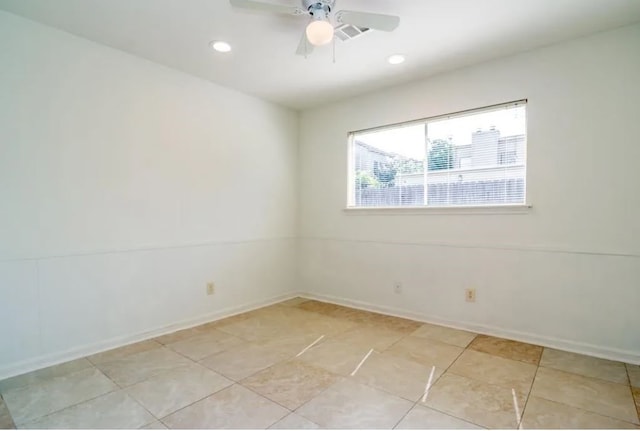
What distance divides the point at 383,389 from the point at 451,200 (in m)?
1.96

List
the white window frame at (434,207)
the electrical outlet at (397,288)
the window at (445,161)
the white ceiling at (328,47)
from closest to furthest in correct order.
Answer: the white ceiling at (328,47) → the white window frame at (434,207) → the window at (445,161) → the electrical outlet at (397,288)

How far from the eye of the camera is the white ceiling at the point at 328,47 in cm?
226

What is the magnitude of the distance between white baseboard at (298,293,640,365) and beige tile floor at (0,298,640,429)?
87 millimetres

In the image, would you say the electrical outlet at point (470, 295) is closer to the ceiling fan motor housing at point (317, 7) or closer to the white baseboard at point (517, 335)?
the white baseboard at point (517, 335)

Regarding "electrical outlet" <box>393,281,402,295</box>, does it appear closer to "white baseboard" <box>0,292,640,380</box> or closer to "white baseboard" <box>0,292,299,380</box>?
"white baseboard" <box>0,292,640,380</box>

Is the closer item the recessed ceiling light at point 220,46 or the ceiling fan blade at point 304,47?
the ceiling fan blade at point 304,47

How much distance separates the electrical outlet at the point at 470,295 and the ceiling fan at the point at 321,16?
93.3 inches

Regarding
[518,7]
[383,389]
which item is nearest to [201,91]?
[518,7]

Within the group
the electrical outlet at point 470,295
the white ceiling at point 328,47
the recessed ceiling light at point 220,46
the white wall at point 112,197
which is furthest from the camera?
the electrical outlet at point 470,295

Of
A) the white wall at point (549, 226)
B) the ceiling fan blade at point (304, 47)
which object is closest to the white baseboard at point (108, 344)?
the white wall at point (549, 226)

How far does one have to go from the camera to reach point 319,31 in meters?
1.87

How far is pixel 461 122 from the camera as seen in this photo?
130 inches

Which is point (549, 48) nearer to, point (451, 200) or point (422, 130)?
point (422, 130)

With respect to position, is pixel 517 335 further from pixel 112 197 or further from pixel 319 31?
pixel 112 197
